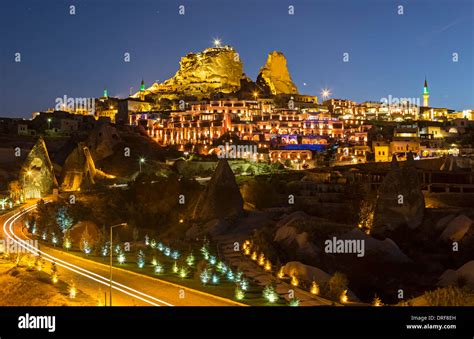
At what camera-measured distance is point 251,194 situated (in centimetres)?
3606

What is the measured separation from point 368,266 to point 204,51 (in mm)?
92076

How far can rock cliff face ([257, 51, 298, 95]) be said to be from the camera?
4092 inches

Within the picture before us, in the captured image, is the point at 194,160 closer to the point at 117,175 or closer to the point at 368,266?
the point at 117,175

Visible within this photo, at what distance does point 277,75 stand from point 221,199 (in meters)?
→ 79.8

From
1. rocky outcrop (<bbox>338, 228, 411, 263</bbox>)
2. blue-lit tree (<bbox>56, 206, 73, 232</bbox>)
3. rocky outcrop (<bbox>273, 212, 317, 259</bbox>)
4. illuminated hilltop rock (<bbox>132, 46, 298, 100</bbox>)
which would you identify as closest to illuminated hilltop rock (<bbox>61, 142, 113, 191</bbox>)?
blue-lit tree (<bbox>56, 206, 73, 232</bbox>)

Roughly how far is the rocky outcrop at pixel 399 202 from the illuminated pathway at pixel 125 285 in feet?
45.6

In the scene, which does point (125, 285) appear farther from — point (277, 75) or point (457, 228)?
point (277, 75)

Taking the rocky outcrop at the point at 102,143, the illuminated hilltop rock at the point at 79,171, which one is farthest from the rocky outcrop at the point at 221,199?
the rocky outcrop at the point at 102,143

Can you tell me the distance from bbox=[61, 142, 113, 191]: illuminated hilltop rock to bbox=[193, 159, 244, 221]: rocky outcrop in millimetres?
11327

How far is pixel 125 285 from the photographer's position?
56.3 ft

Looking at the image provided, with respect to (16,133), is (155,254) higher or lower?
lower

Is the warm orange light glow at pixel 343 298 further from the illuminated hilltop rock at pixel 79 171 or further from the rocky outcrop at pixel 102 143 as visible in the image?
the rocky outcrop at pixel 102 143

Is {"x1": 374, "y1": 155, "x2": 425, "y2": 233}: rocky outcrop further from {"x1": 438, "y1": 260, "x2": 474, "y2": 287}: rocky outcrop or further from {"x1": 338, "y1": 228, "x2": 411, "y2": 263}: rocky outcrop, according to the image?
{"x1": 438, "y1": 260, "x2": 474, "y2": 287}: rocky outcrop
